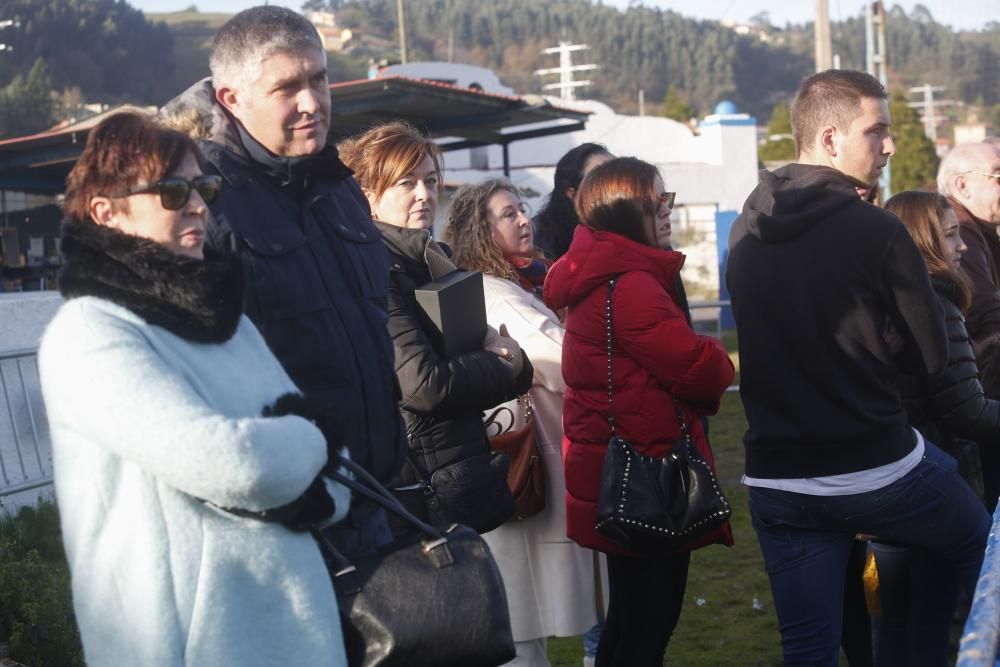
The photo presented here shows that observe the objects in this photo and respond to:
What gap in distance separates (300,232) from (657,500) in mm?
1567

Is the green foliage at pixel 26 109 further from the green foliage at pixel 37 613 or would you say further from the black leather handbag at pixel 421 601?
the black leather handbag at pixel 421 601

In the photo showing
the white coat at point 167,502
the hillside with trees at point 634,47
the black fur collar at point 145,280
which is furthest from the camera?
the hillside with trees at point 634,47

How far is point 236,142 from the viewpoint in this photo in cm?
291

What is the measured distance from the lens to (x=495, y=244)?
473 centimetres

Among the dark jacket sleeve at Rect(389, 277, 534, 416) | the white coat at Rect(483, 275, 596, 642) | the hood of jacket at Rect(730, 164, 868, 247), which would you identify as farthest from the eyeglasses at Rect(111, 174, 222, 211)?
the white coat at Rect(483, 275, 596, 642)

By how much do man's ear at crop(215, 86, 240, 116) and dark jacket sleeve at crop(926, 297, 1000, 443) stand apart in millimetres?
2381

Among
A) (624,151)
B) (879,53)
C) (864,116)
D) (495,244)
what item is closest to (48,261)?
(495,244)

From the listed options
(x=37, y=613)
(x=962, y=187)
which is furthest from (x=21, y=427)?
(x=962, y=187)

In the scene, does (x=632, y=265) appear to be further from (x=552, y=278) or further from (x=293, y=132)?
(x=293, y=132)

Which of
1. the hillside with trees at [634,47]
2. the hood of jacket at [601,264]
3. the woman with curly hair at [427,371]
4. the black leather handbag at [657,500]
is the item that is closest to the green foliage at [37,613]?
the woman with curly hair at [427,371]

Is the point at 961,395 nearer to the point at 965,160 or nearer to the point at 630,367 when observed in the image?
the point at 630,367

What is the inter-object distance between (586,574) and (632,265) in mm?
1252

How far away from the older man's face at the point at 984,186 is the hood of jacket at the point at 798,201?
1.78 m

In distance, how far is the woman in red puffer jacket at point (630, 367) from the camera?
156 inches
